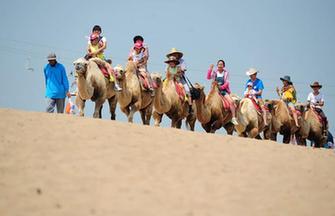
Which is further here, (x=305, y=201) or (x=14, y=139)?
(x=14, y=139)

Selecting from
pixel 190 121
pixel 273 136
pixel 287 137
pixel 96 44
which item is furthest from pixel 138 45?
pixel 287 137

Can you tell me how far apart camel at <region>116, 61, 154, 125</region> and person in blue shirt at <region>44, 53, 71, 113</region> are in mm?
1712

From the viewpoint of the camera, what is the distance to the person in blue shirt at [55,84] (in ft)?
55.0

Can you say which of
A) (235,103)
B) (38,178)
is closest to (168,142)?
(38,178)

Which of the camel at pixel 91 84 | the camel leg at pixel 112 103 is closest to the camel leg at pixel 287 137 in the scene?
the camel leg at pixel 112 103

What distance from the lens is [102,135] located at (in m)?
11.9

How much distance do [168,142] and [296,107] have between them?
12.4m

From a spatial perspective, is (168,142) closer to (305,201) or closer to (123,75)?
(305,201)

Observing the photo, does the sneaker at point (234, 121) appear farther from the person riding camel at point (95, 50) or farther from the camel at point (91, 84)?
the camel at point (91, 84)

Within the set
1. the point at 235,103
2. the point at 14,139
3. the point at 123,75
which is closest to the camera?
the point at 14,139

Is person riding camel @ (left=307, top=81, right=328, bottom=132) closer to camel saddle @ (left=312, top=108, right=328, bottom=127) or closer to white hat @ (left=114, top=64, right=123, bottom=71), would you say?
camel saddle @ (left=312, top=108, right=328, bottom=127)

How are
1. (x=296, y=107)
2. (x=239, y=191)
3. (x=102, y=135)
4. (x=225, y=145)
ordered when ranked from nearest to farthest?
(x=239, y=191), (x=102, y=135), (x=225, y=145), (x=296, y=107)

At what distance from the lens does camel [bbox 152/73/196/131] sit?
1902 centimetres

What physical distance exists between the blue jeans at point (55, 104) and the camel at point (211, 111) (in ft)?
13.4
